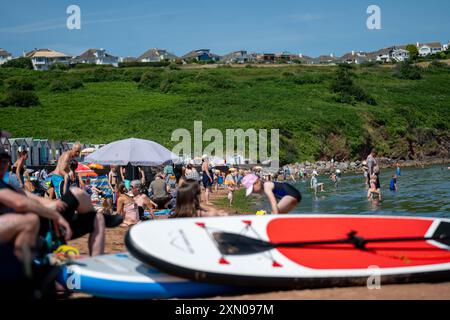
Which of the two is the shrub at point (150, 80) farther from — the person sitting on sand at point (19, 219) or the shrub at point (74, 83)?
the person sitting on sand at point (19, 219)

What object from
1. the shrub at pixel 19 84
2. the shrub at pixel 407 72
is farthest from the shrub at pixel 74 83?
the shrub at pixel 407 72

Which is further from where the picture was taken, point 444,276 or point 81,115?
point 81,115

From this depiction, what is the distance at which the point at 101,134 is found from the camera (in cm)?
4572

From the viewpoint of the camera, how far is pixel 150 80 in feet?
218

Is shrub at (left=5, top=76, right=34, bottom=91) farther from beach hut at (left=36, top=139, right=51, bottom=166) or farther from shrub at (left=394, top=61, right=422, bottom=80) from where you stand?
shrub at (left=394, top=61, right=422, bottom=80)

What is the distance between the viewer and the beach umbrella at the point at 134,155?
55.4 ft

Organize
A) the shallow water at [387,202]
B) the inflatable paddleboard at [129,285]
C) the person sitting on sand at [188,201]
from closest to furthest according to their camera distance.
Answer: the inflatable paddleboard at [129,285], the person sitting on sand at [188,201], the shallow water at [387,202]

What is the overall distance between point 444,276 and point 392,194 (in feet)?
55.1

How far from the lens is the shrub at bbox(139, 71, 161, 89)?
65.2 metres

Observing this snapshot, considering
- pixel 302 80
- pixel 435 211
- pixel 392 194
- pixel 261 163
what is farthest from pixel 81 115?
pixel 435 211

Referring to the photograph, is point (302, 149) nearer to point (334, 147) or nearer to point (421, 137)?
point (334, 147)

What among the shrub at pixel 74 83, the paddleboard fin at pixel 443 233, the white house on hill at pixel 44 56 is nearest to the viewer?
the paddleboard fin at pixel 443 233

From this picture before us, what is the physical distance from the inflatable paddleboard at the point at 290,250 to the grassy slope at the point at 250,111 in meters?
37.4
